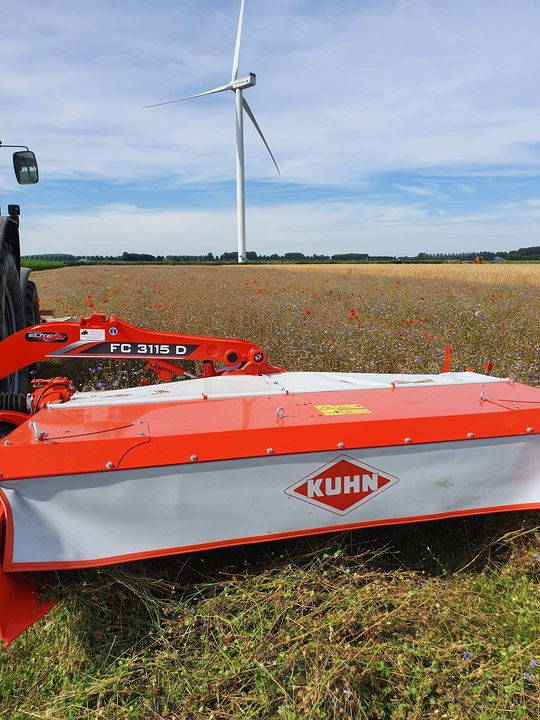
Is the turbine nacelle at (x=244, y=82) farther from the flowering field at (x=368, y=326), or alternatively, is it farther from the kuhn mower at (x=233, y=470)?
the kuhn mower at (x=233, y=470)

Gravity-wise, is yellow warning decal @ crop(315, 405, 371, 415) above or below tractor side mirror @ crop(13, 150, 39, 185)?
below

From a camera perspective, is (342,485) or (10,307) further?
(10,307)

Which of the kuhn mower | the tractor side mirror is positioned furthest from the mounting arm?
the tractor side mirror

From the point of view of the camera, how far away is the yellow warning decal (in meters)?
2.21

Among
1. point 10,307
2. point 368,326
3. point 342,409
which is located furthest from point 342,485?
point 368,326

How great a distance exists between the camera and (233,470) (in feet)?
6.31

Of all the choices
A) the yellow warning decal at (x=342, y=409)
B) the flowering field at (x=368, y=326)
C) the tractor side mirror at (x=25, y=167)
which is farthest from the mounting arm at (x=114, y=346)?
the tractor side mirror at (x=25, y=167)

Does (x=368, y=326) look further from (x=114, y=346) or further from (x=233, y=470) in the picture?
(x=233, y=470)

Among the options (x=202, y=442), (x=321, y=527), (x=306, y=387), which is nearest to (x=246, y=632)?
(x=321, y=527)

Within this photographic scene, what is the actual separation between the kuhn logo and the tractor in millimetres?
2562

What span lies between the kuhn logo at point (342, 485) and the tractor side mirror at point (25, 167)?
10.8 feet

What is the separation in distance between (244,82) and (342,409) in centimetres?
2920

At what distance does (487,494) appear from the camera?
7.26 ft

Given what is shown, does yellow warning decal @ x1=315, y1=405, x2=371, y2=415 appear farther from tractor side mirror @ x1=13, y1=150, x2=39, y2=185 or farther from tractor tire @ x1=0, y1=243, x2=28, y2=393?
tractor side mirror @ x1=13, y1=150, x2=39, y2=185
